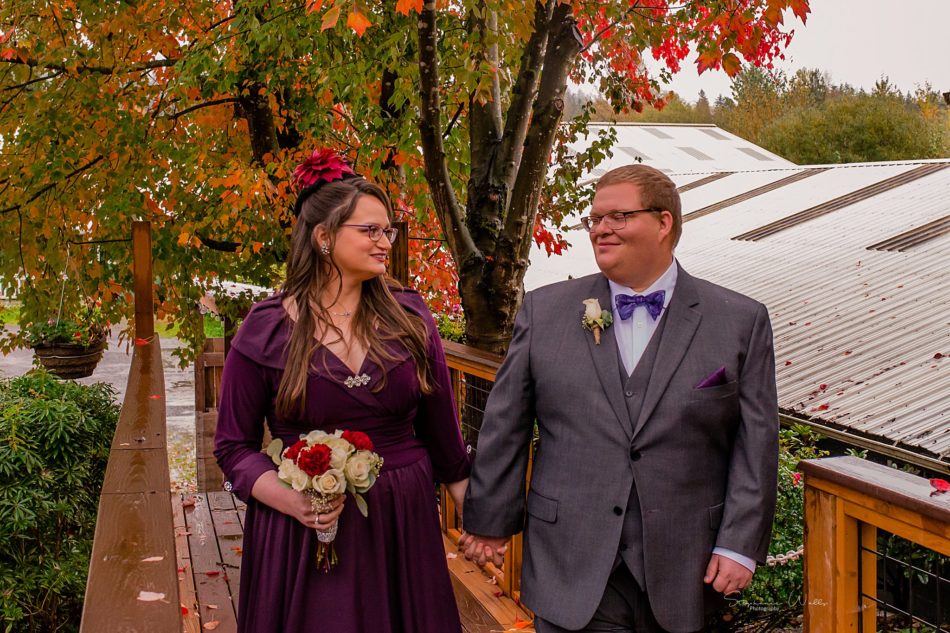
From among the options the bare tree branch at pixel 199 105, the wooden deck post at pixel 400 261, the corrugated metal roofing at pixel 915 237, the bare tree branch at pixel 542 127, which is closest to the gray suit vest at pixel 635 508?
the wooden deck post at pixel 400 261

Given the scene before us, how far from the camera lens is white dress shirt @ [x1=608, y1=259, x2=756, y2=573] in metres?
2.68

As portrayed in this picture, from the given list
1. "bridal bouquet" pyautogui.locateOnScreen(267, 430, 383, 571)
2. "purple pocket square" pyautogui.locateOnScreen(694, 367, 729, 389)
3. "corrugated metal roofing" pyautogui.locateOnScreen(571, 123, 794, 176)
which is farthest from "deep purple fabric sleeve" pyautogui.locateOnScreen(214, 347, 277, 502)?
"corrugated metal roofing" pyautogui.locateOnScreen(571, 123, 794, 176)

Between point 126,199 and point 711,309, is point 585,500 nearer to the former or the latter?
point 711,309

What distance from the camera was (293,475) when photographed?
8.72 feet

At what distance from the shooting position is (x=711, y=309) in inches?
103

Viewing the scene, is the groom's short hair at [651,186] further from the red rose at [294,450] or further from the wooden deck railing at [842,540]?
the red rose at [294,450]

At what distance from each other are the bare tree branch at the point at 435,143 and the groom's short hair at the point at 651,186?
10.4 feet

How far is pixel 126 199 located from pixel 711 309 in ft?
23.0

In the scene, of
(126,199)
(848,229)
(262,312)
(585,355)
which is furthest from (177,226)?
(848,229)

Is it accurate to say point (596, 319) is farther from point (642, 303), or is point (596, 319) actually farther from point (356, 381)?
point (356, 381)

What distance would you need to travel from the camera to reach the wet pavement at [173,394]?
55.9ft

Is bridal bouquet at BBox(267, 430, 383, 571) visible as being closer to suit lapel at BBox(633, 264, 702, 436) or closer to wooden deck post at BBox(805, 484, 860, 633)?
suit lapel at BBox(633, 264, 702, 436)

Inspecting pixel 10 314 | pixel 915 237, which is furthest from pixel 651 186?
pixel 10 314

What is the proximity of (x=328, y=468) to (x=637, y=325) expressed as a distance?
0.94 m
